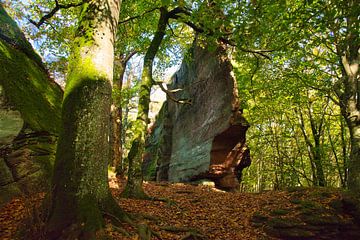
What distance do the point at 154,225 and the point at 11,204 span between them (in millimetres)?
3221

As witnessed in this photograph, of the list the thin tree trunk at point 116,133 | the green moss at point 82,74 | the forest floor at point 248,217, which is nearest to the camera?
the green moss at point 82,74

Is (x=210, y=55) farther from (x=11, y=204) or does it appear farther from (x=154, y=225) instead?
(x=11, y=204)

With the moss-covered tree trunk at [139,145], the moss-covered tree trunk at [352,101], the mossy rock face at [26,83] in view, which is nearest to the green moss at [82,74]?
the mossy rock face at [26,83]

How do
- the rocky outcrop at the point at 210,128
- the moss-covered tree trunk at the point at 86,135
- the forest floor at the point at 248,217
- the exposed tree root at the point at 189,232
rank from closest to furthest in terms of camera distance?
the moss-covered tree trunk at the point at 86,135, the exposed tree root at the point at 189,232, the forest floor at the point at 248,217, the rocky outcrop at the point at 210,128

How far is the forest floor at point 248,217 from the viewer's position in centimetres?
601

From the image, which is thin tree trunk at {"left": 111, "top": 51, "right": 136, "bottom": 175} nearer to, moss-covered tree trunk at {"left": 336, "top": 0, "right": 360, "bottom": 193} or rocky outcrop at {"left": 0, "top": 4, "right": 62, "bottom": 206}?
rocky outcrop at {"left": 0, "top": 4, "right": 62, "bottom": 206}

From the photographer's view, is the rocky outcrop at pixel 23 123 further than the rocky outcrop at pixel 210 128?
No

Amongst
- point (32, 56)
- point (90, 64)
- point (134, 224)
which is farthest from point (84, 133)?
point (32, 56)

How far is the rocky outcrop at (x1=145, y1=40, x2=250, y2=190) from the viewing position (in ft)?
42.4

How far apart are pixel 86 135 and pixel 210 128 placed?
9584mm

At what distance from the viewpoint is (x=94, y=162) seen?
4.85 m

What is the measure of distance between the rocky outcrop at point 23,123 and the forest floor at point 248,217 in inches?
24.8

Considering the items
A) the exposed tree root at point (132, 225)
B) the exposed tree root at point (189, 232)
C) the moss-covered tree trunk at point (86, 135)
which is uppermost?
the moss-covered tree trunk at point (86, 135)

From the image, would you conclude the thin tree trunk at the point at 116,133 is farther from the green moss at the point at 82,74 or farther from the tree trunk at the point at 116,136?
the green moss at the point at 82,74
